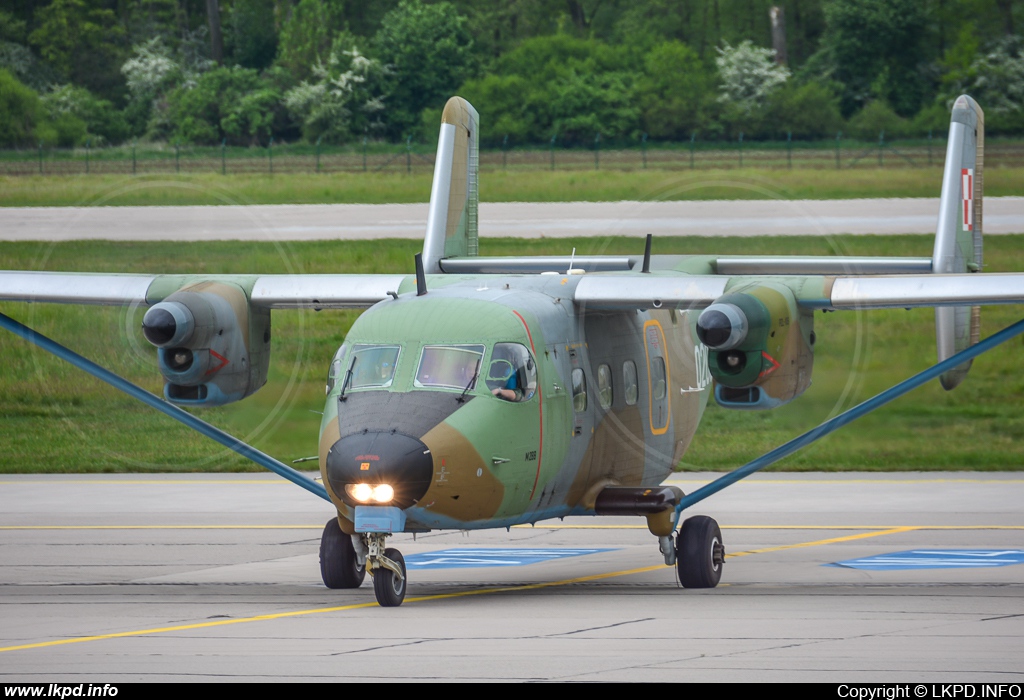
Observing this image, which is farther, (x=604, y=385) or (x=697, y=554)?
(x=604, y=385)

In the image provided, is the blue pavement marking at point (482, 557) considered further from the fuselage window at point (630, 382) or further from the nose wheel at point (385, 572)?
the nose wheel at point (385, 572)

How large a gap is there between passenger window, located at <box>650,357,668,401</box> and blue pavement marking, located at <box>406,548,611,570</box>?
2949 mm

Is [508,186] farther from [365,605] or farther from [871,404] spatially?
[365,605]

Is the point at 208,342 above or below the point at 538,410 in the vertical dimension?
above

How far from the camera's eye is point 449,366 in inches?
575

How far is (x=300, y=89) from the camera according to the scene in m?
54.3

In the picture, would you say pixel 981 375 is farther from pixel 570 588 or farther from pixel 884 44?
pixel 884 44

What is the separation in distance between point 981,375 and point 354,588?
74.9 ft

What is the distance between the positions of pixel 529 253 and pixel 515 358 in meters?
24.8

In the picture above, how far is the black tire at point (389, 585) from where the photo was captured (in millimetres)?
14438

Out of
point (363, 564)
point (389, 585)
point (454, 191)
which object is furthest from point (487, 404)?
point (454, 191)

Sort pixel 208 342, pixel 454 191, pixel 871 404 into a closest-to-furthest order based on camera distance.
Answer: pixel 871 404 → pixel 208 342 → pixel 454 191

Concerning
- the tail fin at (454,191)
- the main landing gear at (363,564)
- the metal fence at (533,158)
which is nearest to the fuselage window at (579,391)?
the main landing gear at (363,564)

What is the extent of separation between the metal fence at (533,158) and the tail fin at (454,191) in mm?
23305
